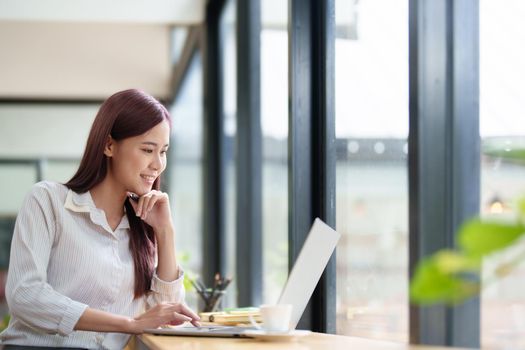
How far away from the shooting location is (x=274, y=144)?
3.77m

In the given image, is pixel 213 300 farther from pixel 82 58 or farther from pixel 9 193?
pixel 9 193

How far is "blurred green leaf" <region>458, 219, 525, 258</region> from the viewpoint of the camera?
664 millimetres

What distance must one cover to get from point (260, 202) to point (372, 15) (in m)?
1.77

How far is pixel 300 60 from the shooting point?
10.0ft

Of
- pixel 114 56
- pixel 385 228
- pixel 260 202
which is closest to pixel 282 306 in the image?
pixel 385 228

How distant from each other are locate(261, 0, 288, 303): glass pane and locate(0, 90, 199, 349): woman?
91cm

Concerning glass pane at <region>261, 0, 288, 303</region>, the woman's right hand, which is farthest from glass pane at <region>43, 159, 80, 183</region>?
the woman's right hand

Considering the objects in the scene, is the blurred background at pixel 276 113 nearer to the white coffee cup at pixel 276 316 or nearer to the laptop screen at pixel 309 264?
the laptop screen at pixel 309 264

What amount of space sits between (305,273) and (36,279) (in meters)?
0.70

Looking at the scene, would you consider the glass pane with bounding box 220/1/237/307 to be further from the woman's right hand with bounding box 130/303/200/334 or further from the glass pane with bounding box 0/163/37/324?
the glass pane with bounding box 0/163/37/324

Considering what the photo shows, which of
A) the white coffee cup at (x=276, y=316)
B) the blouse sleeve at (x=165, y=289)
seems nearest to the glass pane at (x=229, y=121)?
the blouse sleeve at (x=165, y=289)

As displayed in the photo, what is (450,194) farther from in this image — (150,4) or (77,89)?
(77,89)

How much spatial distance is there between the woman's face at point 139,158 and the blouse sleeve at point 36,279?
23 cm

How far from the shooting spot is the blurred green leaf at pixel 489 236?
664 millimetres
